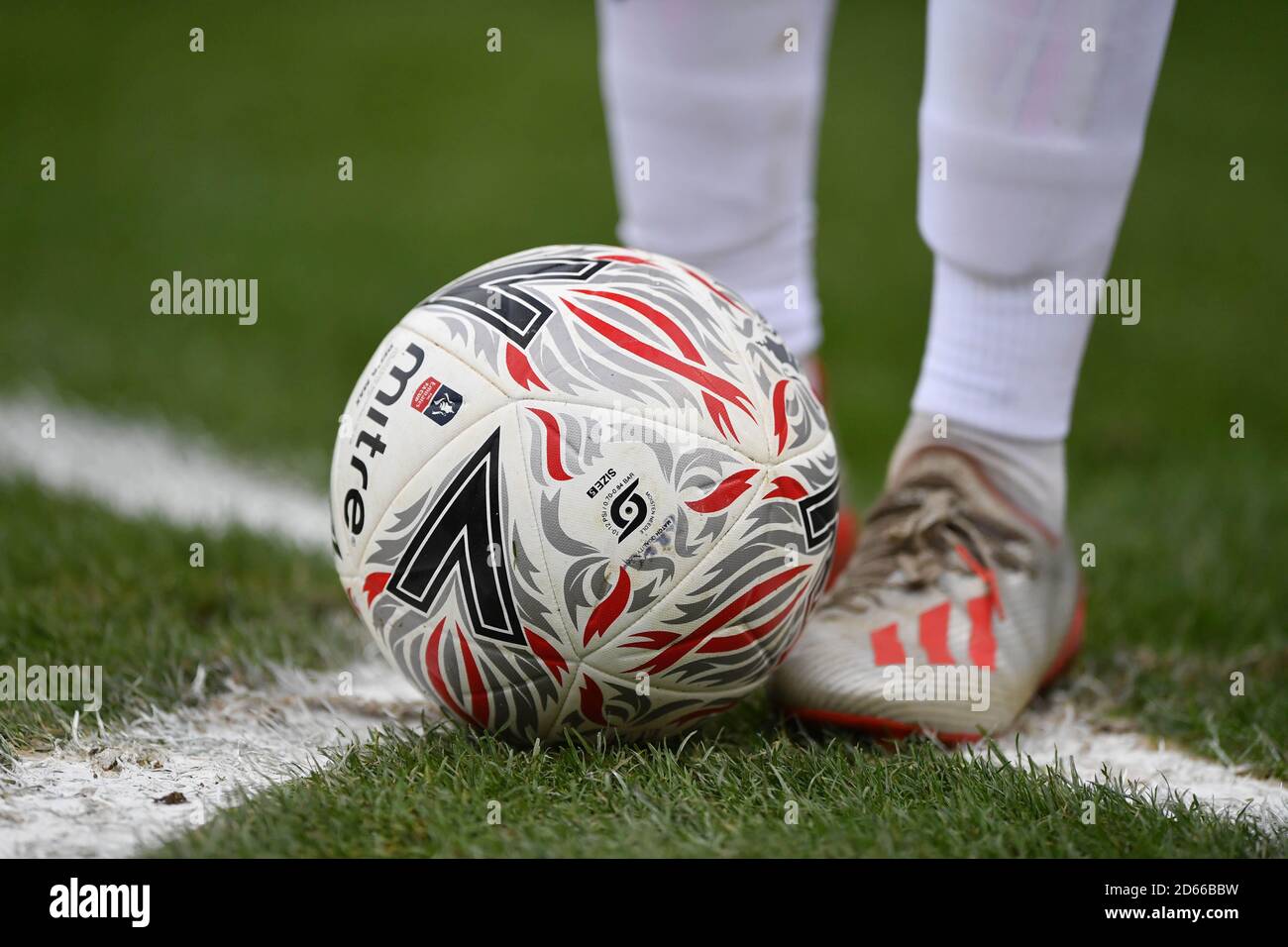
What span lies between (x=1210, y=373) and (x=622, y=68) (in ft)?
10.0

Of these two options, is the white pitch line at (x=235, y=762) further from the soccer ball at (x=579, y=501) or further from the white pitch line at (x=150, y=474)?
the white pitch line at (x=150, y=474)

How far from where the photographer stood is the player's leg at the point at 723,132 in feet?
7.94

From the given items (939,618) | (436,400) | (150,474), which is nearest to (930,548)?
(939,618)

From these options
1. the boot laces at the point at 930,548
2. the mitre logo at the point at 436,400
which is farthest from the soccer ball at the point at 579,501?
the boot laces at the point at 930,548

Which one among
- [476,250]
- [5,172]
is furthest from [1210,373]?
[5,172]

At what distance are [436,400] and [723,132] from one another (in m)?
1.07

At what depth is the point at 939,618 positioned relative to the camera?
2.03 metres

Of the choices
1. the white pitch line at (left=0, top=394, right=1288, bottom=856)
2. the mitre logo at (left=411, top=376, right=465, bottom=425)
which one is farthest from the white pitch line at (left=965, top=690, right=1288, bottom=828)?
the mitre logo at (left=411, top=376, right=465, bottom=425)

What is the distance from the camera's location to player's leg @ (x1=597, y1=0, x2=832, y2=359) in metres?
2.42

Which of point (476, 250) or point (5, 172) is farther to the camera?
point (5, 172)

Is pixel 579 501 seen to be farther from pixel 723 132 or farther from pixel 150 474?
pixel 150 474
